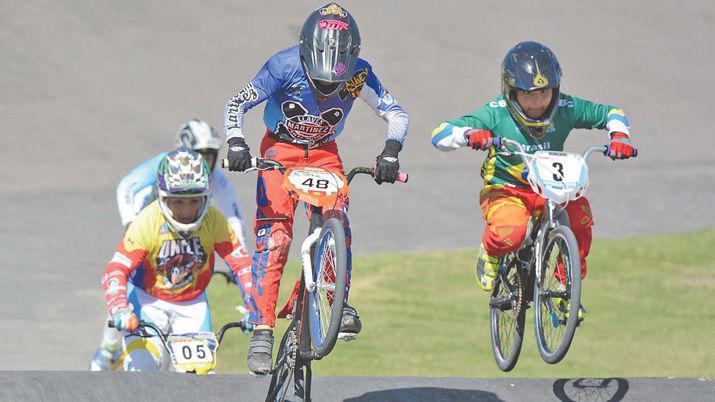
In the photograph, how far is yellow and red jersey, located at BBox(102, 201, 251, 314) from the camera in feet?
36.4

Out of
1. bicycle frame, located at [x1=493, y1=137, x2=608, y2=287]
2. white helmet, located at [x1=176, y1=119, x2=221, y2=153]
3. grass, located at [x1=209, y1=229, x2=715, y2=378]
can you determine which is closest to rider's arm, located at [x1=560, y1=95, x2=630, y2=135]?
bicycle frame, located at [x1=493, y1=137, x2=608, y2=287]

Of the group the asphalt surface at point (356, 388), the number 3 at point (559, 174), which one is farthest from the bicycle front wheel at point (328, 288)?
the number 3 at point (559, 174)

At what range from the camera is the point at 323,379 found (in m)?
10.7

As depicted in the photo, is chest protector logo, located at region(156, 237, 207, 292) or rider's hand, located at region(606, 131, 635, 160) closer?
rider's hand, located at region(606, 131, 635, 160)

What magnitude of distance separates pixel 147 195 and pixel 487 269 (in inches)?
124

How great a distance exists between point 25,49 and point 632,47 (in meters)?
13.5

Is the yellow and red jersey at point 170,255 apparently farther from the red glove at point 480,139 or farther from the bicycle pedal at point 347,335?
the bicycle pedal at point 347,335

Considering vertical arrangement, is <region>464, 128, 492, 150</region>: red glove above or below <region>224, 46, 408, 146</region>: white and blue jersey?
below

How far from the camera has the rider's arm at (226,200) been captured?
12.5 m

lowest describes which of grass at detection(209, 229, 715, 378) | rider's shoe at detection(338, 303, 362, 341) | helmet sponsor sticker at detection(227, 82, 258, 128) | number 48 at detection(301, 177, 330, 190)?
grass at detection(209, 229, 715, 378)

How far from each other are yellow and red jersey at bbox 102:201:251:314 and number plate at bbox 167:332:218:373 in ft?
1.77

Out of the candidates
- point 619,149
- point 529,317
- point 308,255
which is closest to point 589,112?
point 619,149

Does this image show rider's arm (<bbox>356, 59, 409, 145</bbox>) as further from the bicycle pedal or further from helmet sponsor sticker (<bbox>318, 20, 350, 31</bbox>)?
the bicycle pedal

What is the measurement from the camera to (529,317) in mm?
19453
